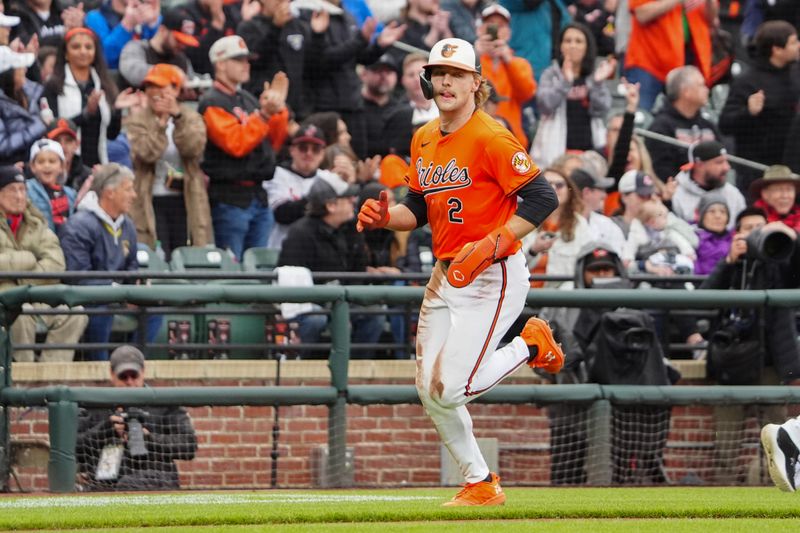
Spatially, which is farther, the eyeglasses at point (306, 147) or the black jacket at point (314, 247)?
the eyeglasses at point (306, 147)

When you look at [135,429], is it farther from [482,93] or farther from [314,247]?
[482,93]

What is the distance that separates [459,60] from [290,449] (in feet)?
14.6

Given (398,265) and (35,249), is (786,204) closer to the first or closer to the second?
(398,265)

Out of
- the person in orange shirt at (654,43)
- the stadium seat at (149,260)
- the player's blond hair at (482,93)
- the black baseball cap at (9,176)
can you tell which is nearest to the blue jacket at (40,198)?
the black baseball cap at (9,176)

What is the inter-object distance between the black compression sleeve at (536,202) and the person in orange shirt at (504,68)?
6597 mm

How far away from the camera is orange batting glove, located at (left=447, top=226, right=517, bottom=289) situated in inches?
268

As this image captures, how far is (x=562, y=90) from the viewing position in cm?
1359

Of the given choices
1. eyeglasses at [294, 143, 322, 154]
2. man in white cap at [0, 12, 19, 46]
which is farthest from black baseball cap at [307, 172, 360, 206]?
man in white cap at [0, 12, 19, 46]

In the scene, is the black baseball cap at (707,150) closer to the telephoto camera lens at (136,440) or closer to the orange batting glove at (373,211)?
the telephoto camera lens at (136,440)

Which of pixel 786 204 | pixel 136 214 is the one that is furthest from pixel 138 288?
pixel 786 204

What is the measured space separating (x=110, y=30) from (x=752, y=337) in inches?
242

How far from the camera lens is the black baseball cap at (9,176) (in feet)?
33.8

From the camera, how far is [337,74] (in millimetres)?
13578

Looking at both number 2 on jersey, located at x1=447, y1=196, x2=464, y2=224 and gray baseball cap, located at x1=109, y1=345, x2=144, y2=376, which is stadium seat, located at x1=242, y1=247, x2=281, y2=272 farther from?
number 2 on jersey, located at x1=447, y1=196, x2=464, y2=224
